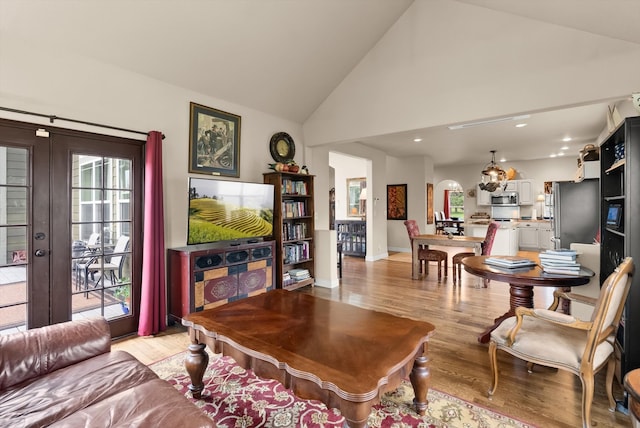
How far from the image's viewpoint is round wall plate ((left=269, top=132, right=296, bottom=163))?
465 centimetres

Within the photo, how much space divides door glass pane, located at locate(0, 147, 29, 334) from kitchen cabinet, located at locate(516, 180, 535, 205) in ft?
36.4

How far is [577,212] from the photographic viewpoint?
4137mm

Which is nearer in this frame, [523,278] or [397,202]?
[523,278]

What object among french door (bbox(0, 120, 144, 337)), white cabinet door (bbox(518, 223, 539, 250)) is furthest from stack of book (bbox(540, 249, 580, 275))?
white cabinet door (bbox(518, 223, 539, 250))

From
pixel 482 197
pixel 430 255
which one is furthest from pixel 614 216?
pixel 482 197

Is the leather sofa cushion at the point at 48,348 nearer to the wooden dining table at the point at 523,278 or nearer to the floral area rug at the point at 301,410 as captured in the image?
the floral area rug at the point at 301,410

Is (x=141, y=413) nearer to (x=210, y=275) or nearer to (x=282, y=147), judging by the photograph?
(x=210, y=275)

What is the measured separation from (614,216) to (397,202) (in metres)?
6.62

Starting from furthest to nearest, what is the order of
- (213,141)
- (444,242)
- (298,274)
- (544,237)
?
(544,237) → (444,242) → (298,274) → (213,141)

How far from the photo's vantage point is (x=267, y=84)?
4086 millimetres

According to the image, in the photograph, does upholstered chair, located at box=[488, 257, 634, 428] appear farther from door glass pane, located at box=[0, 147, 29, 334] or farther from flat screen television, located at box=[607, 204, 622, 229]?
door glass pane, located at box=[0, 147, 29, 334]

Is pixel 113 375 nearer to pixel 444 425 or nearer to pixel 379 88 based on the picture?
pixel 444 425

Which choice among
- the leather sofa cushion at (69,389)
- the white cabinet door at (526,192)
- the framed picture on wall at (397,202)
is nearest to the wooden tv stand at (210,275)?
the leather sofa cushion at (69,389)

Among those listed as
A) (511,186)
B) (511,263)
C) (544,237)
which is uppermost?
(511,186)
